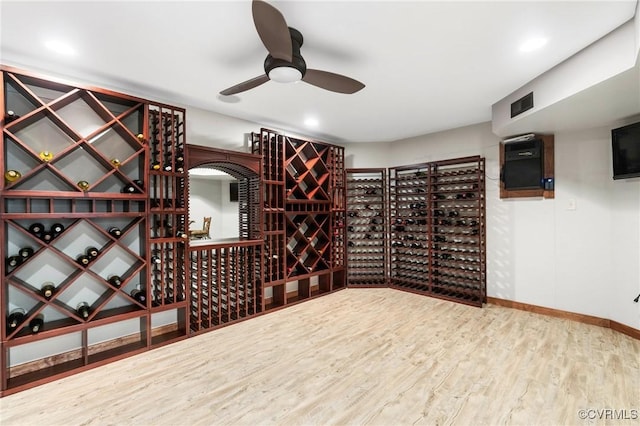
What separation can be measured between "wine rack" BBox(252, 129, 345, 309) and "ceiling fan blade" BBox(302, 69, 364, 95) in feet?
5.50

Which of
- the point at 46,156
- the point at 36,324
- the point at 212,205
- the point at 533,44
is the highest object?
the point at 533,44

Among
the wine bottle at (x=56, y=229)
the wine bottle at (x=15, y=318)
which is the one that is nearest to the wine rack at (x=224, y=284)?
the wine bottle at (x=56, y=229)

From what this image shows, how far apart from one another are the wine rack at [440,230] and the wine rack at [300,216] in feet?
3.25

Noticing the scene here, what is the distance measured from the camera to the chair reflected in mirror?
168 inches

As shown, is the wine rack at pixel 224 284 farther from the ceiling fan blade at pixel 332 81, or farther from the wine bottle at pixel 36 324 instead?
the ceiling fan blade at pixel 332 81

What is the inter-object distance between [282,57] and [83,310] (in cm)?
262

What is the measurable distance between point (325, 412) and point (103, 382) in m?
1.75

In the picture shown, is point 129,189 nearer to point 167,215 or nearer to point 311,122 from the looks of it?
point 167,215

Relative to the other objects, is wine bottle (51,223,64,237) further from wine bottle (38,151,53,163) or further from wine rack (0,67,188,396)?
wine bottle (38,151,53,163)

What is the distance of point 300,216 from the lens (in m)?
4.47

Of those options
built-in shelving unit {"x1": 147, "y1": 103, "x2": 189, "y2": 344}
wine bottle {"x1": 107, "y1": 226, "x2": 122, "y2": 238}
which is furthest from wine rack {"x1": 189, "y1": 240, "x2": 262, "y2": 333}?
wine bottle {"x1": 107, "y1": 226, "x2": 122, "y2": 238}

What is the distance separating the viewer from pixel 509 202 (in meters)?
3.85

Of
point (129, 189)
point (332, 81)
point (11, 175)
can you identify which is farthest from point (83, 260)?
point (332, 81)

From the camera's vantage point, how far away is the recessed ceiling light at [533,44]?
79.8 inches
